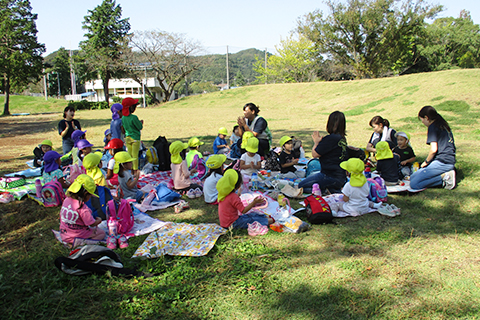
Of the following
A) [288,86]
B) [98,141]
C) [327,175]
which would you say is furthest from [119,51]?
[327,175]

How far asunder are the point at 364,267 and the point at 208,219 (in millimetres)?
2192

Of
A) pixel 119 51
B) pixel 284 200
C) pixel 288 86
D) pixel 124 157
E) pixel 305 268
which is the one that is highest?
pixel 119 51

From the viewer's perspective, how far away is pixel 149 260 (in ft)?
11.1

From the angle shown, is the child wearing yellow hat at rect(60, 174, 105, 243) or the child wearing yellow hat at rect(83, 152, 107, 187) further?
the child wearing yellow hat at rect(83, 152, 107, 187)

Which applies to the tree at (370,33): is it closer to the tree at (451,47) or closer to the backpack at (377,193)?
the tree at (451,47)

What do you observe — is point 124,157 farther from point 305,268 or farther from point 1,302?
point 305,268

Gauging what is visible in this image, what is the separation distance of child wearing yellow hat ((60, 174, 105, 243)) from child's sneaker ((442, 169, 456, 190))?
5.31 m

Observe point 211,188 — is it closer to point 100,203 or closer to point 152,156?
point 100,203

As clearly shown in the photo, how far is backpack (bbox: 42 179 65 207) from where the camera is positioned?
4.92 metres

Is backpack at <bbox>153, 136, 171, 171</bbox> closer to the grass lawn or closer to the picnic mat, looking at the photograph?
the grass lawn

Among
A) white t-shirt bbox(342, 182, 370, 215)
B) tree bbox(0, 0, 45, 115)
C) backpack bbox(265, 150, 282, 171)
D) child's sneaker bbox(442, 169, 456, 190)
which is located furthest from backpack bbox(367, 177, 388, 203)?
tree bbox(0, 0, 45, 115)

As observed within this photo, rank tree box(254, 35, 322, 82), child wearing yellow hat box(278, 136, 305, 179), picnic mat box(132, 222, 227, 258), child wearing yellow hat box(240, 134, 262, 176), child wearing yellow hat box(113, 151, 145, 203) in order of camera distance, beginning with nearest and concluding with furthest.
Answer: picnic mat box(132, 222, 227, 258), child wearing yellow hat box(113, 151, 145, 203), child wearing yellow hat box(240, 134, 262, 176), child wearing yellow hat box(278, 136, 305, 179), tree box(254, 35, 322, 82)

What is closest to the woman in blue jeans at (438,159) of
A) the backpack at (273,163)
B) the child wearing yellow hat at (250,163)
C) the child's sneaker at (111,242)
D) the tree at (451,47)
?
the backpack at (273,163)

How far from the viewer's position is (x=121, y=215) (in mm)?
4008
